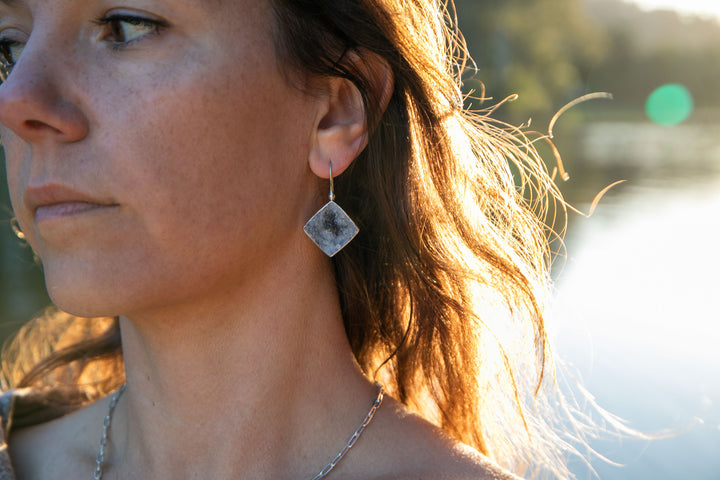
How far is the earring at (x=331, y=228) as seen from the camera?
1470 mm

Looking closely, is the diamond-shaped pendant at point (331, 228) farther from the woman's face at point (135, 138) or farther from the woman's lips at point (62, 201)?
the woman's lips at point (62, 201)

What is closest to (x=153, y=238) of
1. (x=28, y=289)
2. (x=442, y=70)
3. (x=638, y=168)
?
(x=442, y=70)

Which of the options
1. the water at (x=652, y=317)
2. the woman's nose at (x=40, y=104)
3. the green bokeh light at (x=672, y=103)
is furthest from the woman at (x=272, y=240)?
the green bokeh light at (x=672, y=103)

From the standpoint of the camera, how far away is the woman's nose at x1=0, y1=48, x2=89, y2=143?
3.93 ft

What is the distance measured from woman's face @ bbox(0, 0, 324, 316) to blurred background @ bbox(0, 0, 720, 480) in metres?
0.64

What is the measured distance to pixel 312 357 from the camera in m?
1.50

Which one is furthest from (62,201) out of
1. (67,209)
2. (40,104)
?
(40,104)

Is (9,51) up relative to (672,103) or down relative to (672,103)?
up

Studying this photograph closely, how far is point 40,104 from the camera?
1200 mm

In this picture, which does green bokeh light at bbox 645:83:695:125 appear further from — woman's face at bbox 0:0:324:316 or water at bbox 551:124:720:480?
woman's face at bbox 0:0:324:316

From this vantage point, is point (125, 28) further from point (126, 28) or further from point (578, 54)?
point (578, 54)

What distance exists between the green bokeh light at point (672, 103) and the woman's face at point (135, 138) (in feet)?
28.5

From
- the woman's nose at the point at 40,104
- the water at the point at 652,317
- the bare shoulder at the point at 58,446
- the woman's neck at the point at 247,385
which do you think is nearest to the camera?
the woman's nose at the point at 40,104

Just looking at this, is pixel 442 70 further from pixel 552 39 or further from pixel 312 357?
pixel 552 39
